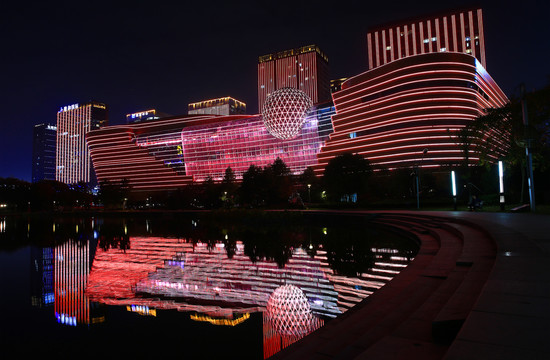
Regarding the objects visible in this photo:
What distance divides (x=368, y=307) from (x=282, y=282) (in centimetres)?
424

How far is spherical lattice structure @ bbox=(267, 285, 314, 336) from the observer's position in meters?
6.86

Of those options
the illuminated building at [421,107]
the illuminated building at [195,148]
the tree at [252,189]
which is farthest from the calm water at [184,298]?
the illuminated building at [195,148]

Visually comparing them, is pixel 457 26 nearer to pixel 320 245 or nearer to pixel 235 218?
pixel 235 218

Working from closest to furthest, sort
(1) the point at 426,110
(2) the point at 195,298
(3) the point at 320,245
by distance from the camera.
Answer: (2) the point at 195,298 → (3) the point at 320,245 → (1) the point at 426,110

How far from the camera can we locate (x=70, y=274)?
13305 mm

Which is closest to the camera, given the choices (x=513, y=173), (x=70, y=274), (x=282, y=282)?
(x=282, y=282)

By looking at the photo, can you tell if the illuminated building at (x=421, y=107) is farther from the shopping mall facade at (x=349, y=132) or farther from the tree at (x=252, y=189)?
the tree at (x=252, y=189)

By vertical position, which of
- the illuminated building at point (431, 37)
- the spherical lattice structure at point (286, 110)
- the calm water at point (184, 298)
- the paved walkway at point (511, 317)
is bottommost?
the calm water at point (184, 298)

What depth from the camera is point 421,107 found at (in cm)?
9919

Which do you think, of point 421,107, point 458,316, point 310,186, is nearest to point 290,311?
point 458,316

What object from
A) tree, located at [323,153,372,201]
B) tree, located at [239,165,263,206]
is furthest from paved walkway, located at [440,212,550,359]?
tree, located at [239,165,263,206]

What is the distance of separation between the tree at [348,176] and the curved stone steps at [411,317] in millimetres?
46308

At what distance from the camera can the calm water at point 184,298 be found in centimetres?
666

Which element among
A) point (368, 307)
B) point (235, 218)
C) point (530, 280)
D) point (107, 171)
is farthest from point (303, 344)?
point (107, 171)
